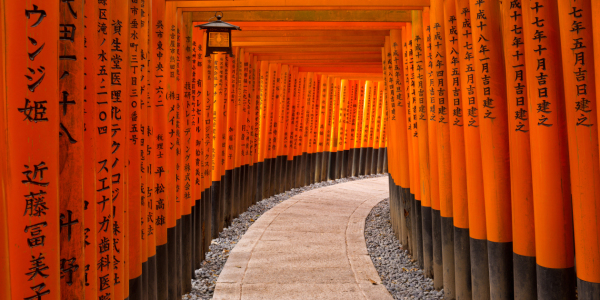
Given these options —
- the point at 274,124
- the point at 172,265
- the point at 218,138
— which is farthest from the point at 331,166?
the point at 172,265

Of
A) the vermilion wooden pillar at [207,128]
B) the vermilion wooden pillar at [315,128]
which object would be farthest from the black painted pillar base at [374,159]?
the vermilion wooden pillar at [207,128]

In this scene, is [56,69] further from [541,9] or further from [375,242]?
[375,242]

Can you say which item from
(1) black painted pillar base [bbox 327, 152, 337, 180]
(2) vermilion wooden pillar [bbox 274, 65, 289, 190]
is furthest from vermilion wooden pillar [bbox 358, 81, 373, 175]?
(2) vermilion wooden pillar [bbox 274, 65, 289, 190]

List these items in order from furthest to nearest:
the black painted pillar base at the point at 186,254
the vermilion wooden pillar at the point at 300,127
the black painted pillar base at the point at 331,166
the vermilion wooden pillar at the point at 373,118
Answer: the vermilion wooden pillar at the point at 373,118
the black painted pillar base at the point at 331,166
the vermilion wooden pillar at the point at 300,127
the black painted pillar base at the point at 186,254

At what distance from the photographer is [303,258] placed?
6613mm

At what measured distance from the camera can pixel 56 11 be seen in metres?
2.20

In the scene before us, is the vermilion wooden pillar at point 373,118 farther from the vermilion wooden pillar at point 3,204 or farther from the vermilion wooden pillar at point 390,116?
the vermilion wooden pillar at point 3,204

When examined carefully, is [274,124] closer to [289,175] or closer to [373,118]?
[289,175]

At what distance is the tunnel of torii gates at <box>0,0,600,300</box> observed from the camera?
7.10ft

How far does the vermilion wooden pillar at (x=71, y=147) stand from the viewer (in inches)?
96.3

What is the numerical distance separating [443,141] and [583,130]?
225cm

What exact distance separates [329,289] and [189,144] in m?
2.48

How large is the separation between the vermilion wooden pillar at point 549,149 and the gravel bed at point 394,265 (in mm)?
2300

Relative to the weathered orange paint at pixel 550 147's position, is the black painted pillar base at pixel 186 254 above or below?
below
